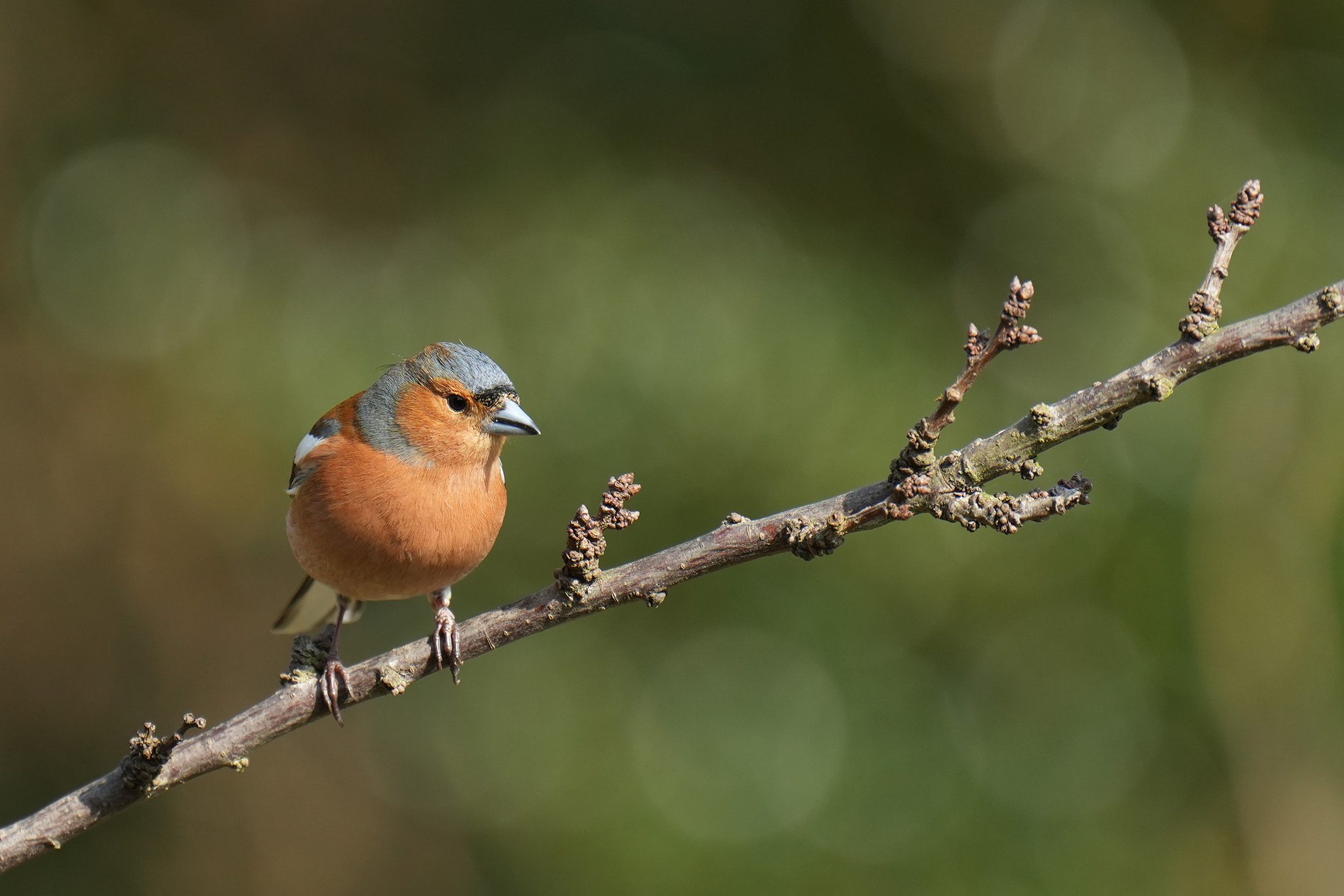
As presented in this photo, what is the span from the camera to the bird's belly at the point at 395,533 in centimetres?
329

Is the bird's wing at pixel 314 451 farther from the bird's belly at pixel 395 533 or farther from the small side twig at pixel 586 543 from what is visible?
the small side twig at pixel 586 543

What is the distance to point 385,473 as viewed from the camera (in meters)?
3.46

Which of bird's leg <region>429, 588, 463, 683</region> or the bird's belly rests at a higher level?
the bird's belly

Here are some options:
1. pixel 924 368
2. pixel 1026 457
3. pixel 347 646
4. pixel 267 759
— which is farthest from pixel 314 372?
pixel 1026 457

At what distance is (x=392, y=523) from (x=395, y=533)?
34mm

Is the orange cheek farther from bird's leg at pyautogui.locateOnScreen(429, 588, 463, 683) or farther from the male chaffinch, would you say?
bird's leg at pyautogui.locateOnScreen(429, 588, 463, 683)

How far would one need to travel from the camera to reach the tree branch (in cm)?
214

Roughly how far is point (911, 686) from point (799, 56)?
390 centimetres

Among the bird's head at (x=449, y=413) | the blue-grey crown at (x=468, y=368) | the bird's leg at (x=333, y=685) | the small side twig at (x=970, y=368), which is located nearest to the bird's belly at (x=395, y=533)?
the bird's head at (x=449, y=413)

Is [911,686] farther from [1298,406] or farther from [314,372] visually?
[314,372]

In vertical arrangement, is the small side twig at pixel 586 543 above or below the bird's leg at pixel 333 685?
above

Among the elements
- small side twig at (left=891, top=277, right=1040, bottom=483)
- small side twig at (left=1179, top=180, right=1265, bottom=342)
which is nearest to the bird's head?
small side twig at (left=891, top=277, right=1040, bottom=483)

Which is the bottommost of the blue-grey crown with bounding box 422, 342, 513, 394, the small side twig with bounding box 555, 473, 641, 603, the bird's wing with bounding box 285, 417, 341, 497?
the small side twig with bounding box 555, 473, 641, 603

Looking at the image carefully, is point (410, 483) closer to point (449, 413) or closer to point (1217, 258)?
point (449, 413)
